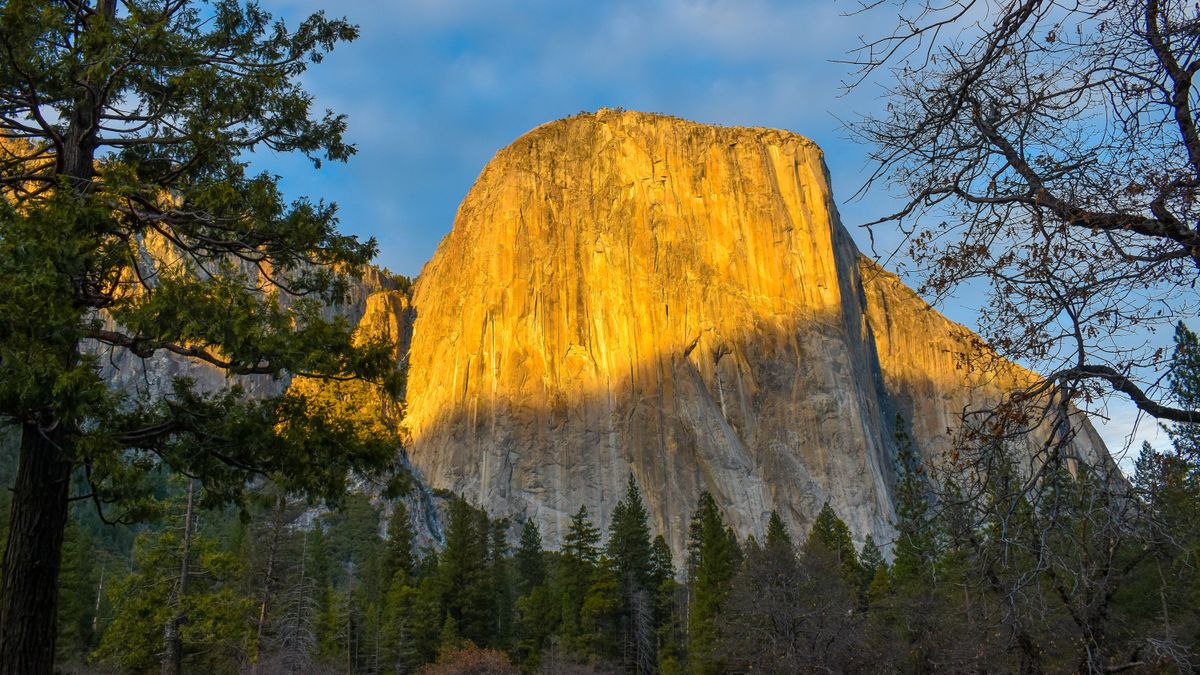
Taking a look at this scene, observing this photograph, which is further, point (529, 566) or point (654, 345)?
point (654, 345)

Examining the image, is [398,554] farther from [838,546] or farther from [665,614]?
[838,546]

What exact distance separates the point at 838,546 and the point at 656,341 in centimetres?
5224

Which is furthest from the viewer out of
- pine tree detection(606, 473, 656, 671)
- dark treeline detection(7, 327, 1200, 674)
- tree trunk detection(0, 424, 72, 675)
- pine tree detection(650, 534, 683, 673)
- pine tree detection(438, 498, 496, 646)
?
pine tree detection(438, 498, 496, 646)

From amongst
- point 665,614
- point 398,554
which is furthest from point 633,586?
point 398,554

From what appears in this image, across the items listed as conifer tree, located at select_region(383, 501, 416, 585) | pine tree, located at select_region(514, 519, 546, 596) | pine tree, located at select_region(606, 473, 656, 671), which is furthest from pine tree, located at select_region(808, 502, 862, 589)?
conifer tree, located at select_region(383, 501, 416, 585)

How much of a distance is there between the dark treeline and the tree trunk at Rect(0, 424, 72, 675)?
2205 mm

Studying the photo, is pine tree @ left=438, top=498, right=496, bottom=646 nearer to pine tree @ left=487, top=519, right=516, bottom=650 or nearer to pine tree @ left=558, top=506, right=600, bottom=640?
pine tree @ left=487, top=519, right=516, bottom=650

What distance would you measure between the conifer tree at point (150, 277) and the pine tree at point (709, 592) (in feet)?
97.5

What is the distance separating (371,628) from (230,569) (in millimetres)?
23282

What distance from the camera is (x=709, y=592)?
142 feet

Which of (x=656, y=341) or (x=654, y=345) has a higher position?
(x=656, y=341)

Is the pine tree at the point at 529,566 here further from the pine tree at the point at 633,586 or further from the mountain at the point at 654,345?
the mountain at the point at 654,345

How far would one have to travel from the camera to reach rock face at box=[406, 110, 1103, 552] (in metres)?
96.8

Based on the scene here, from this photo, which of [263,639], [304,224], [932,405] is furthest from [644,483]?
[304,224]
